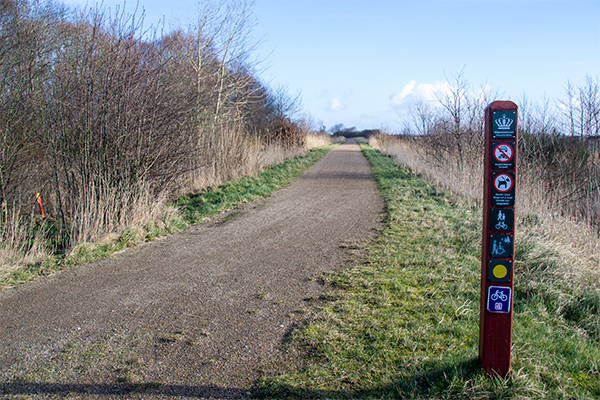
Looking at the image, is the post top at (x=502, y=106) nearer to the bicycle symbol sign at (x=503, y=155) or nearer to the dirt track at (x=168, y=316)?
the bicycle symbol sign at (x=503, y=155)

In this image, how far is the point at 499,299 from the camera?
290cm

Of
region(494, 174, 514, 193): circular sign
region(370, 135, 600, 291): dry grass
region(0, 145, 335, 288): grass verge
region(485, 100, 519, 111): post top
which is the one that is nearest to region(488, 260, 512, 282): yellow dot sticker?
region(494, 174, 514, 193): circular sign

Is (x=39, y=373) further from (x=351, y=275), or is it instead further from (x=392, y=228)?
(x=392, y=228)

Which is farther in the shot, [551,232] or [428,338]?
[551,232]

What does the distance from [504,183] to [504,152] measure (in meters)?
0.19

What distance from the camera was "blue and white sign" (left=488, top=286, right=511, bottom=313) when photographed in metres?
2.89

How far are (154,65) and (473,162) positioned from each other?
27.3 feet

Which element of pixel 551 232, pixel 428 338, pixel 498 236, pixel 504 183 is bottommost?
pixel 428 338

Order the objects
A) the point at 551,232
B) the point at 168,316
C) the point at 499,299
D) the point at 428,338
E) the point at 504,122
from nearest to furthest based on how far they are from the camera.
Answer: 1. the point at 504,122
2. the point at 499,299
3. the point at 428,338
4. the point at 168,316
5. the point at 551,232

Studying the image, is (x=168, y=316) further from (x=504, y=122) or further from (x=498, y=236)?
(x=504, y=122)

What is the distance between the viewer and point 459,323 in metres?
3.89

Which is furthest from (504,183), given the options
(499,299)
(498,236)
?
(499,299)

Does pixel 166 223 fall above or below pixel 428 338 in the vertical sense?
above

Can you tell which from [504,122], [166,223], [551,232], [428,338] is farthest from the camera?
[166,223]
